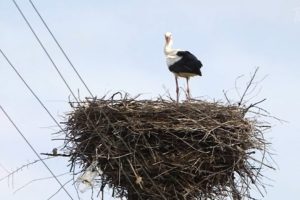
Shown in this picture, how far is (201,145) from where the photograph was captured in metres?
7.70

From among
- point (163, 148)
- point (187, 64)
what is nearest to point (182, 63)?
point (187, 64)

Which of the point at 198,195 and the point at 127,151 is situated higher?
the point at 127,151

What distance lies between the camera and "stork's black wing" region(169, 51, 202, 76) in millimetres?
9547

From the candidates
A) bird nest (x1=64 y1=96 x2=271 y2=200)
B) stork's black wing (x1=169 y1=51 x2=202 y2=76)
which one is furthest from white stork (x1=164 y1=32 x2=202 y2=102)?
bird nest (x1=64 y1=96 x2=271 y2=200)

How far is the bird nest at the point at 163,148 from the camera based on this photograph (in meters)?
7.50

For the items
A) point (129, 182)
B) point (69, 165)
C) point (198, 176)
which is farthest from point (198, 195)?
point (69, 165)

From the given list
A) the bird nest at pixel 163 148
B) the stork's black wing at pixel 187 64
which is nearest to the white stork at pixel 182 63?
the stork's black wing at pixel 187 64

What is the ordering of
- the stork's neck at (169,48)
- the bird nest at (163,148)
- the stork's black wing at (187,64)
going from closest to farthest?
the bird nest at (163,148) → the stork's black wing at (187,64) → the stork's neck at (169,48)

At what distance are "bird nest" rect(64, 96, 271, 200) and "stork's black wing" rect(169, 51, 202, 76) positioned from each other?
167cm

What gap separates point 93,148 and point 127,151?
39cm

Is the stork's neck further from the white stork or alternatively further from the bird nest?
the bird nest

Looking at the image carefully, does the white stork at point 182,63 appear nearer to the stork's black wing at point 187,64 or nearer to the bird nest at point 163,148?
the stork's black wing at point 187,64

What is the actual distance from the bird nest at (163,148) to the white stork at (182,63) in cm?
168

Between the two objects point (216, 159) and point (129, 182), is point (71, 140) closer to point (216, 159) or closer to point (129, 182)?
point (129, 182)
